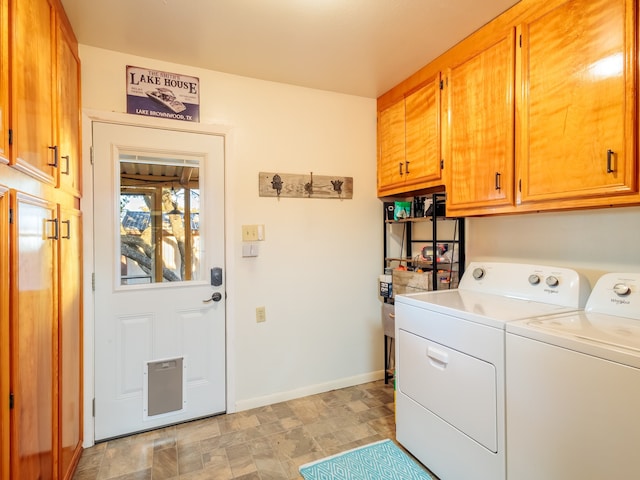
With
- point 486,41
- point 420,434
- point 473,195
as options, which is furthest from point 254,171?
point 420,434

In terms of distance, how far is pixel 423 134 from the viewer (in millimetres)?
2322

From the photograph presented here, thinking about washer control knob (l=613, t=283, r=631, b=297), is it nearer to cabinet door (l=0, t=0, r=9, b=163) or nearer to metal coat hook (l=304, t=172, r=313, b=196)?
metal coat hook (l=304, t=172, r=313, b=196)

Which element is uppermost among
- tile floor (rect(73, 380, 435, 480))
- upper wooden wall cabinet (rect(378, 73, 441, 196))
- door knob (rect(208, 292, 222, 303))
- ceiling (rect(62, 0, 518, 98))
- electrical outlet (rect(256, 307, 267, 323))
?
ceiling (rect(62, 0, 518, 98))

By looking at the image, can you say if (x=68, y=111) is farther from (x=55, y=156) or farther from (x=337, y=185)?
(x=337, y=185)

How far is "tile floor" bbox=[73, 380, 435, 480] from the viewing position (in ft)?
5.82

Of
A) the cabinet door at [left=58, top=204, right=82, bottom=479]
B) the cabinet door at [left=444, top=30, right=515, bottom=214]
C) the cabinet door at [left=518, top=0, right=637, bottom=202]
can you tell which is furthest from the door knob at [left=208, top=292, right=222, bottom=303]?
the cabinet door at [left=518, top=0, right=637, bottom=202]

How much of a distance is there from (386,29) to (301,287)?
1.80m

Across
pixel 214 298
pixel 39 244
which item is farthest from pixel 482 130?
pixel 39 244

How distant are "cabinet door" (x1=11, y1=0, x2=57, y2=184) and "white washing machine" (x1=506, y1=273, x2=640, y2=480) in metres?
1.93

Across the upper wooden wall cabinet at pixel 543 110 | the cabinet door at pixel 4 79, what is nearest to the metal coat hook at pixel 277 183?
the upper wooden wall cabinet at pixel 543 110

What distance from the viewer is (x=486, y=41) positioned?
184cm

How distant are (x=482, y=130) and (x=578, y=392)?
1.38m

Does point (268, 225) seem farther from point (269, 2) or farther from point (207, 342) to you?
point (269, 2)

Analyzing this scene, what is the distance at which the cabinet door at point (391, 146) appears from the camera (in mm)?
2549
